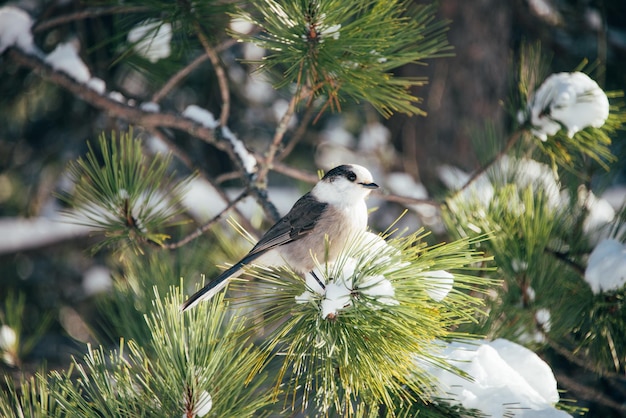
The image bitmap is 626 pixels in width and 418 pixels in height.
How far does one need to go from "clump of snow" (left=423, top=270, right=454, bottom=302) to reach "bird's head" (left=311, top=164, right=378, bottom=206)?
2.72ft

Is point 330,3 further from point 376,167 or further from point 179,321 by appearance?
point 376,167

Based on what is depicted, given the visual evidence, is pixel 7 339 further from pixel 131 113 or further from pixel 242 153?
pixel 242 153

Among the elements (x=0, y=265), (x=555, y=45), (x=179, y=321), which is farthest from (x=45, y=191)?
(x=555, y=45)

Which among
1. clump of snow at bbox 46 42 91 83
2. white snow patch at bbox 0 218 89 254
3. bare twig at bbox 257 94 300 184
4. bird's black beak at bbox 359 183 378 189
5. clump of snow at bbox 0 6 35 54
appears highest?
clump of snow at bbox 0 6 35 54

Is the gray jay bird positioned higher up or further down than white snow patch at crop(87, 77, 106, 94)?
further down

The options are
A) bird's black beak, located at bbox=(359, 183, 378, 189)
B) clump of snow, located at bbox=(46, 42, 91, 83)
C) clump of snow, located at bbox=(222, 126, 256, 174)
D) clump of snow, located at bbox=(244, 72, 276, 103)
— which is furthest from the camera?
clump of snow, located at bbox=(244, 72, 276, 103)

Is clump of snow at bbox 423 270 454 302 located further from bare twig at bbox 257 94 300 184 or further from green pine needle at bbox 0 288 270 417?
bare twig at bbox 257 94 300 184

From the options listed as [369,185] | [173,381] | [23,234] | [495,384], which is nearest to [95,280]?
[23,234]

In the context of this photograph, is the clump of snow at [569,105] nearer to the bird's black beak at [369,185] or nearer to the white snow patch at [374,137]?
the bird's black beak at [369,185]

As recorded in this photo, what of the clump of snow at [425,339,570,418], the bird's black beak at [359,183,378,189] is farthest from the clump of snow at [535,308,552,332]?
the bird's black beak at [359,183,378,189]

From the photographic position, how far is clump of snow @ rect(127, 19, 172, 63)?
252 centimetres

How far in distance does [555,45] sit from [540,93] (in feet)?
7.29

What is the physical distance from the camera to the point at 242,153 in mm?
2480

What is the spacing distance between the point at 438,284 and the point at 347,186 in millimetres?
928
